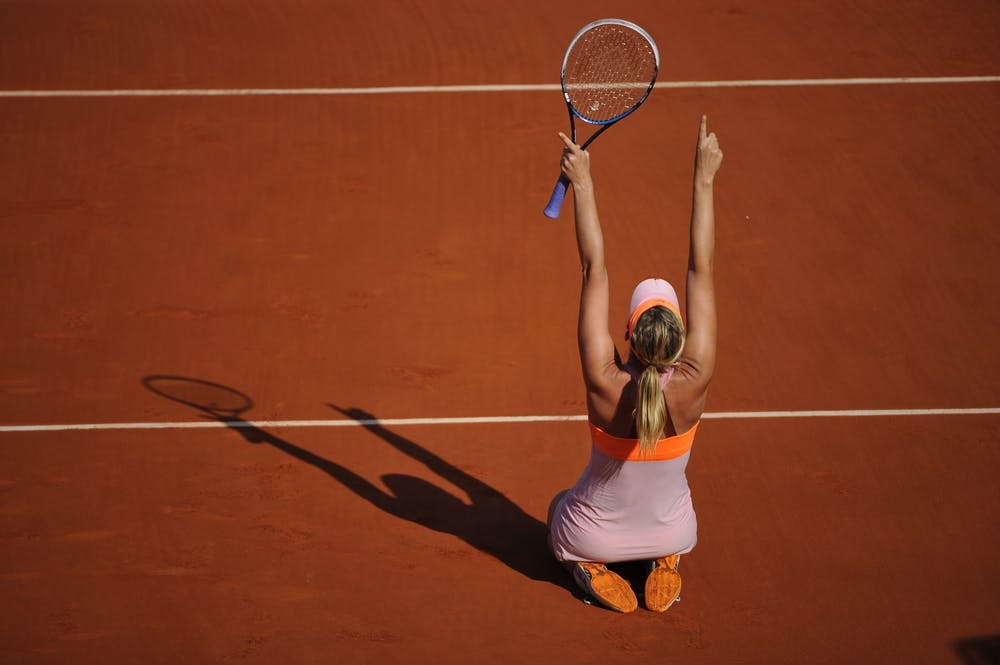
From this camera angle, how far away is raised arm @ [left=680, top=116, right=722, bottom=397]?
15.6 feet

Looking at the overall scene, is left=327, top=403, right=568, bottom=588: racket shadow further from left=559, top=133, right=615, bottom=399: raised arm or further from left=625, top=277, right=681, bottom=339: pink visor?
left=625, top=277, right=681, bottom=339: pink visor

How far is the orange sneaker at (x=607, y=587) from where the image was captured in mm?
5500

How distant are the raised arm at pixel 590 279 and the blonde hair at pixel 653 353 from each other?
15 centimetres

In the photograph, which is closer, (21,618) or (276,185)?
(21,618)

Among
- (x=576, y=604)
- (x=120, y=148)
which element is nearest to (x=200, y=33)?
(x=120, y=148)

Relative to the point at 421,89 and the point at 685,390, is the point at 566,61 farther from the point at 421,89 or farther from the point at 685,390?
the point at 421,89

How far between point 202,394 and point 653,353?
3.48 metres

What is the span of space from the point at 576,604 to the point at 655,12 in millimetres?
6535

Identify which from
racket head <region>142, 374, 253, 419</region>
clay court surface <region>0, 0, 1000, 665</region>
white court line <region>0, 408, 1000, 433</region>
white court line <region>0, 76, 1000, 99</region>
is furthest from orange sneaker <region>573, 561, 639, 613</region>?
white court line <region>0, 76, 1000, 99</region>

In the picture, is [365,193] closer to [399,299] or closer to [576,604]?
[399,299]

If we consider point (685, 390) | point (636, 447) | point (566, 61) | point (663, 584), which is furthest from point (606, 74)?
point (663, 584)

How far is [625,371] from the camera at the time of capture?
4.95 m

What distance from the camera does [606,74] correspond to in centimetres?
664

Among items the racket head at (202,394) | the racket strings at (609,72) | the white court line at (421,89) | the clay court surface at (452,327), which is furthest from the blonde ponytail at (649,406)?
the white court line at (421,89)
